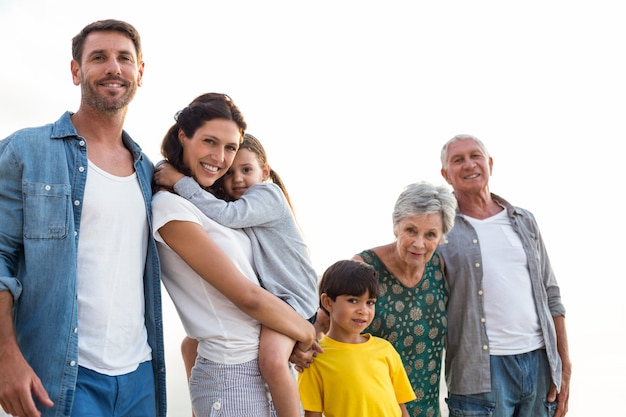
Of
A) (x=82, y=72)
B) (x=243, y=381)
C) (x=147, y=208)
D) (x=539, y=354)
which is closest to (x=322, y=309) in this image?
(x=243, y=381)

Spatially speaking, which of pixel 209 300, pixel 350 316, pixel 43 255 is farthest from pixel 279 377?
pixel 43 255

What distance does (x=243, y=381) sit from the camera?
244 cm

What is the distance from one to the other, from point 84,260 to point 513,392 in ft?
8.16

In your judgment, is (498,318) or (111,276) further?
(498,318)

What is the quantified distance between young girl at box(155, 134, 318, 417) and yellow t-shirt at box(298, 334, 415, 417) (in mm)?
287

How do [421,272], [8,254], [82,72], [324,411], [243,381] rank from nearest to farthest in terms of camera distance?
[8,254] < [243,381] < [82,72] < [324,411] < [421,272]

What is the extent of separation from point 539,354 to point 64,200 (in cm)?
279

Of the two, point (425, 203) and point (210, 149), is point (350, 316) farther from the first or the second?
point (210, 149)

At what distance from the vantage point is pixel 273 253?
2.68 metres

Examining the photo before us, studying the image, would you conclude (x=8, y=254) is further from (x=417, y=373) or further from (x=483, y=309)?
(x=483, y=309)

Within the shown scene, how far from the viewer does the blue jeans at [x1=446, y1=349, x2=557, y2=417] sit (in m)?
3.51

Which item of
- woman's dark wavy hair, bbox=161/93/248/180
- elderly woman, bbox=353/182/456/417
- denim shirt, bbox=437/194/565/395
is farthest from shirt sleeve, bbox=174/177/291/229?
denim shirt, bbox=437/194/565/395

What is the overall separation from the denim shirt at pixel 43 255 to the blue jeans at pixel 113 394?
0.06 m

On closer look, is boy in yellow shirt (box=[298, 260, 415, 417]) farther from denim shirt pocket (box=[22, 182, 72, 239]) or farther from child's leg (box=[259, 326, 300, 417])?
denim shirt pocket (box=[22, 182, 72, 239])
